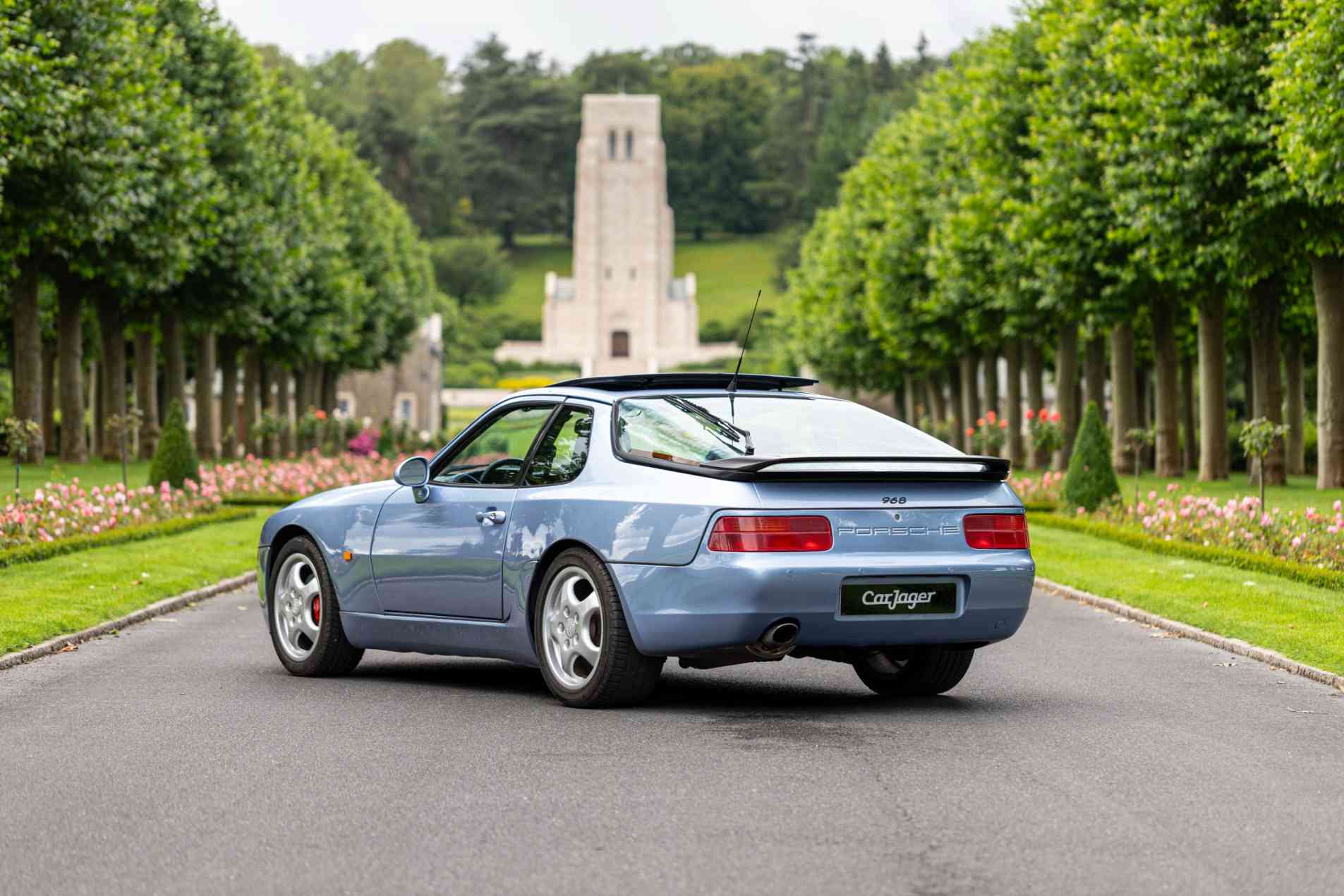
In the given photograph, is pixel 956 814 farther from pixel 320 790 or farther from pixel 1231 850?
pixel 320 790

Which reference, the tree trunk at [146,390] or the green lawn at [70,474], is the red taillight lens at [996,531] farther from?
the tree trunk at [146,390]

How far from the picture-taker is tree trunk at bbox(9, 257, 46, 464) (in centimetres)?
3584

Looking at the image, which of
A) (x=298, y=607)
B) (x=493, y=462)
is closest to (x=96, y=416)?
(x=298, y=607)

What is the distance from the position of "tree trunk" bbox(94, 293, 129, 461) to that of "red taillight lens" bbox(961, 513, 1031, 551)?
34.0 meters

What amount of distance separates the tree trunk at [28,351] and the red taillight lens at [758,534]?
29250mm

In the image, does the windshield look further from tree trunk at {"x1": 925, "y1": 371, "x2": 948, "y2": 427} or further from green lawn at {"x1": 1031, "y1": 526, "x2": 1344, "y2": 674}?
tree trunk at {"x1": 925, "y1": 371, "x2": 948, "y2": 427}

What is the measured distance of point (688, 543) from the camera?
8727 mm

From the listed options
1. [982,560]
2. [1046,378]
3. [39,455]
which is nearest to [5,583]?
[982,560]

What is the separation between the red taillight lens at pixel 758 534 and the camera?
864 cm

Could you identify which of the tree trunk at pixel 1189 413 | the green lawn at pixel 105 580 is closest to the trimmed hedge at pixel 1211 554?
the green lawn at pixel 105 580

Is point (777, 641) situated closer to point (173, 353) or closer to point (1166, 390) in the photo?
point (1166, 390)

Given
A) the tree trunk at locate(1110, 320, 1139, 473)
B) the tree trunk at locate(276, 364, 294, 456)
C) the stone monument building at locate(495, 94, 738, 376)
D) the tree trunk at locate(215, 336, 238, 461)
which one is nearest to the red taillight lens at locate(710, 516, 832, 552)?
the tree trunk at locate(1110, 320, 1139, 473)

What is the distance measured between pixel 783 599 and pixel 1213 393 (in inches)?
1090

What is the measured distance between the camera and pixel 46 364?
5516 centimetres
